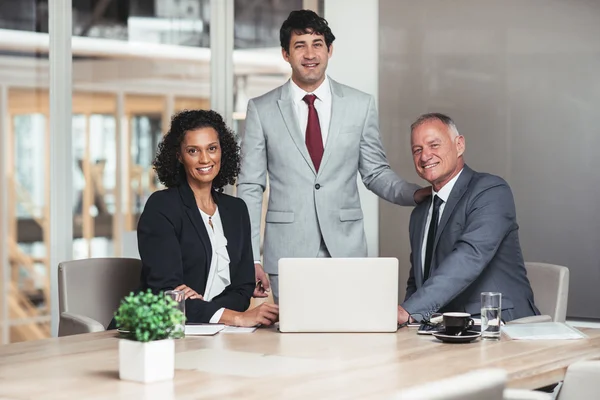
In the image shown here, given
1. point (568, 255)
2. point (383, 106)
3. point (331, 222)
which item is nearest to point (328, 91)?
point (331, 222)

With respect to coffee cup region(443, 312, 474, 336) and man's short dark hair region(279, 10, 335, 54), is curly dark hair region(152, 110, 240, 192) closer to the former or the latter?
man's short dark hair region(279, 10, 335, 54)

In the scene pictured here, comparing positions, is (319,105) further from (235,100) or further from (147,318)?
(147,318)

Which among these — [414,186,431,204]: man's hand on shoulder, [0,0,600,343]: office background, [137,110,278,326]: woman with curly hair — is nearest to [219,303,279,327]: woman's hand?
[137,110,278,326]: woman with curly hair

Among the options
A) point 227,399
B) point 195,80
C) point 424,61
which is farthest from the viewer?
→ point 195,80

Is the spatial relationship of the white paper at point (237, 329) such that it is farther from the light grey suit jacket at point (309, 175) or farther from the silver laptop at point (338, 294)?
the light grey suit jacket at point (309, 175)

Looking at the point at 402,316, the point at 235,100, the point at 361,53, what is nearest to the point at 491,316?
the point at 402,316

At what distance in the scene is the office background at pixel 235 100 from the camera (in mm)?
4746

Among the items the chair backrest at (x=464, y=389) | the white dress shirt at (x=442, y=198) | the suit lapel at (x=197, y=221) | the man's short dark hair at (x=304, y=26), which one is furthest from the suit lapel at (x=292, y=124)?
the chair backrest at (x=464, y=389)

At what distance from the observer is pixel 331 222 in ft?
14.7

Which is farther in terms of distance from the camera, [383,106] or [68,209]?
[383,106]

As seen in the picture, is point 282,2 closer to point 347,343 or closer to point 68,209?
point 68,209

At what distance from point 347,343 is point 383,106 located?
2.82 m

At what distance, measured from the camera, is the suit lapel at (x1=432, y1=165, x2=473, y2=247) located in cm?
356

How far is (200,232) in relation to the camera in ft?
11.4
